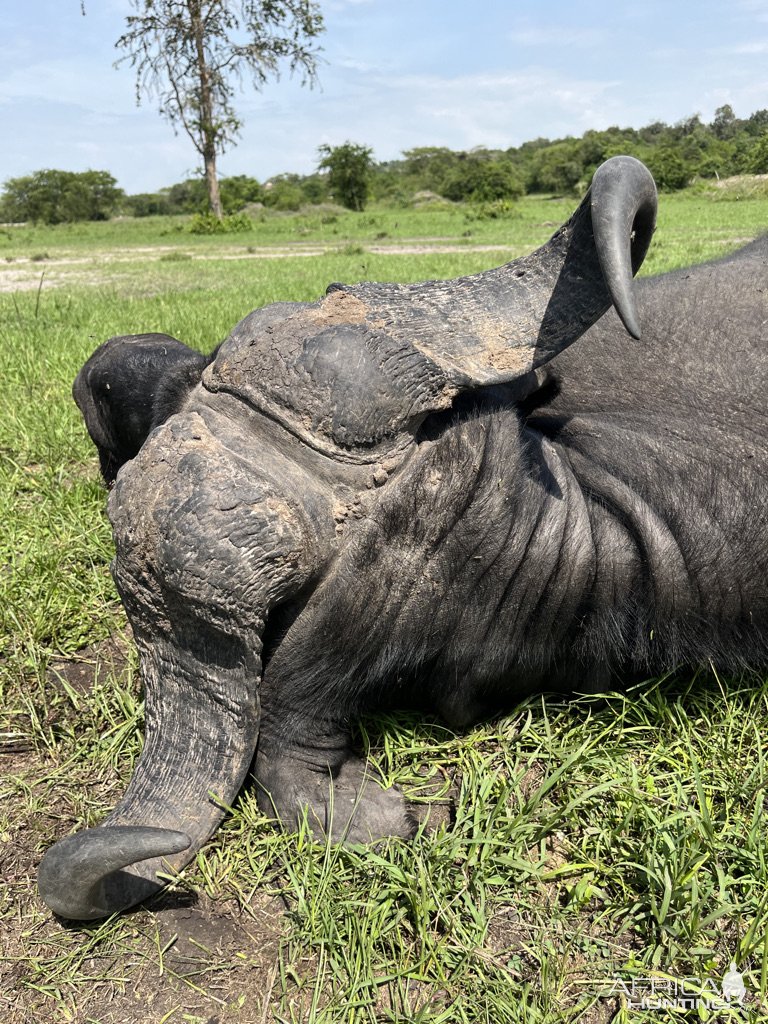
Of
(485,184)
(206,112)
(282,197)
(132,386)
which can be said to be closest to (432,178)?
(282,197)

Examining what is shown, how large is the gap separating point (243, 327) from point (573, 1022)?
1.46 meters

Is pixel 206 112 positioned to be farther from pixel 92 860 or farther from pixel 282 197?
pixel 92 860

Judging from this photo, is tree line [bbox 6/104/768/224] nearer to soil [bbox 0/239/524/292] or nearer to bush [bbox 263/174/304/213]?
bush [bbox 263/174/304/213]

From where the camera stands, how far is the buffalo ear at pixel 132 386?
6.04 feet

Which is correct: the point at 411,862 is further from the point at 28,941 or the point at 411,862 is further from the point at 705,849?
the point at 28,941

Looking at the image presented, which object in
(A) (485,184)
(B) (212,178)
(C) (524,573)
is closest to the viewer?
(C) (524,573)

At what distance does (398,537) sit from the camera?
1682mm

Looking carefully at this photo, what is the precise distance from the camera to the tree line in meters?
41.0

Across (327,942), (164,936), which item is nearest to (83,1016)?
(164,936)

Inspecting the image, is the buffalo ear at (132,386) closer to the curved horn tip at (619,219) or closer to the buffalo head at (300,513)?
the buffalo head at (300,513)

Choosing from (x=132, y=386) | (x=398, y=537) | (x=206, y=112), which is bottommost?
(x=398, y=537)

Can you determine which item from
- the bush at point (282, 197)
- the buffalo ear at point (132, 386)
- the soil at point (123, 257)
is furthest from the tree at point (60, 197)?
the buffalo ear at point (132, 386)

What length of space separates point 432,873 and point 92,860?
0.68 m

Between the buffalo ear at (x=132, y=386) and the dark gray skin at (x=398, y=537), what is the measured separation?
107 millimetres
